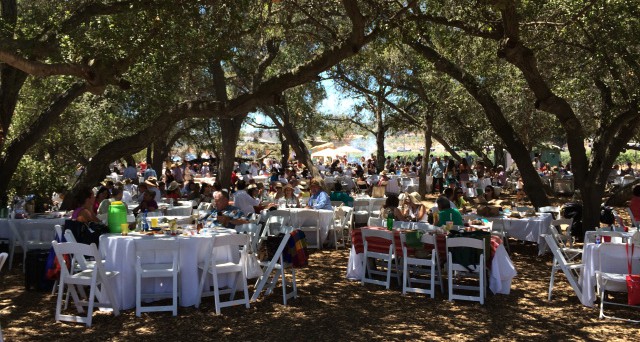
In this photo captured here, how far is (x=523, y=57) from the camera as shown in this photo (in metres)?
10.2

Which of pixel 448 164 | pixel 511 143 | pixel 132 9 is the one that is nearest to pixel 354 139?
pixel 448 164

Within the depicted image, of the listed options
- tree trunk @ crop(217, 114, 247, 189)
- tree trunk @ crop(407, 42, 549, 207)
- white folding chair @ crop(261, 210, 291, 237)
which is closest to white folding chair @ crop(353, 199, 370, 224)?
tree trunk @ crop(407, 42, 549, 207)

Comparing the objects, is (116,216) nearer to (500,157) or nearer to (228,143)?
(228,143)

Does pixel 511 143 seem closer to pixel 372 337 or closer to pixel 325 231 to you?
pixel 325 231

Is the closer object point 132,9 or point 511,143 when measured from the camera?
point 132,9

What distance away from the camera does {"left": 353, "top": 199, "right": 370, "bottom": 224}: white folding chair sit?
1385cm

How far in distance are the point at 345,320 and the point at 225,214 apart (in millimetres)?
3393

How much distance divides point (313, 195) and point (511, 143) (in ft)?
12.0

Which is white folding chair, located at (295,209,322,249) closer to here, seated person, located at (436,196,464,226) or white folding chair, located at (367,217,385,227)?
white folding chair, located at (367,217,385,227)

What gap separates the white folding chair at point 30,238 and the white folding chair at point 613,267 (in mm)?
7042

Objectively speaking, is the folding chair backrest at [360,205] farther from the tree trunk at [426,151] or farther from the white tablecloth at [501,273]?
the tree trunk at [426,151]

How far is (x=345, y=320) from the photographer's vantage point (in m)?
7.00

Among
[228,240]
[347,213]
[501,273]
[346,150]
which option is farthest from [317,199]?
[346,150]

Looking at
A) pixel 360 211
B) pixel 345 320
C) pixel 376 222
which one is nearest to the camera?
pixel 345 320
